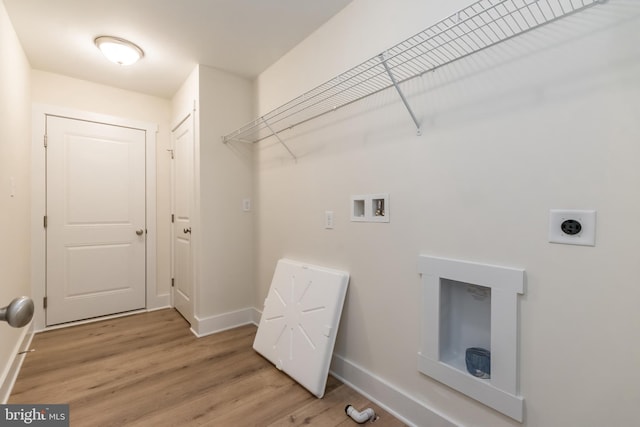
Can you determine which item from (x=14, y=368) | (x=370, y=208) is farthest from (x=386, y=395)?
(x=14, y=368)

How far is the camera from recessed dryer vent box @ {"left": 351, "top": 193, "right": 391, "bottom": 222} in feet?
5.41

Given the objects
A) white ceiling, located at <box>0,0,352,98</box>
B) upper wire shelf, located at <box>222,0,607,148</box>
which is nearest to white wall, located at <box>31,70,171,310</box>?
white ceiling, located at <box>0,0,352,98</box>

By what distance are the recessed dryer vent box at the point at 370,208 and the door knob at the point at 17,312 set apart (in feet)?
4.71

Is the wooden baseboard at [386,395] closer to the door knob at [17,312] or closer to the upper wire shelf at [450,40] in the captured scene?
the upper wire shelf at [450,40]

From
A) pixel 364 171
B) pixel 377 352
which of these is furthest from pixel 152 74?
pixel 377 352

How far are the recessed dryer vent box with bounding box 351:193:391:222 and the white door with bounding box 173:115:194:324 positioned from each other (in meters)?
1.72

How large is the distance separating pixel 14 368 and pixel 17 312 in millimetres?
1891

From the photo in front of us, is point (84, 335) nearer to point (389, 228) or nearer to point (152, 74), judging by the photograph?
point (152, 74)

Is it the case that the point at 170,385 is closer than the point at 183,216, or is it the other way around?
the point at 170,385

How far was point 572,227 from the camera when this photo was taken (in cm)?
104

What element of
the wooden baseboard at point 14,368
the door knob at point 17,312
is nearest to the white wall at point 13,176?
the wooden baseboard at point 14,368

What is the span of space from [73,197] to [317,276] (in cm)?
261

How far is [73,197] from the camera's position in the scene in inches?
114

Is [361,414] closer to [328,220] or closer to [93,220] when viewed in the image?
[328,220]
